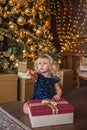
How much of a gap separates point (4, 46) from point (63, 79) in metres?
1.02

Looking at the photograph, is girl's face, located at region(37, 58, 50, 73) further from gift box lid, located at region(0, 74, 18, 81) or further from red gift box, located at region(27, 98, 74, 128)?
gift box lid, located at region(0, 74, 18, 81)

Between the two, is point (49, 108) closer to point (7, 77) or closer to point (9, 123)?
point (9, 123)

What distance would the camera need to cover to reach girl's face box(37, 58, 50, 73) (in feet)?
6.76

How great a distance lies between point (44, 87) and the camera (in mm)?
2049

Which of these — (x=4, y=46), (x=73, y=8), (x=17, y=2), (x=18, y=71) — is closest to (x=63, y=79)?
(x=18, y=71)

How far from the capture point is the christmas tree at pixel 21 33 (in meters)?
3.44

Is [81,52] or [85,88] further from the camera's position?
[81,52]

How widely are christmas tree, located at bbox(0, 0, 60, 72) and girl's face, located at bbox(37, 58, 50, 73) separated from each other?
4.26ft

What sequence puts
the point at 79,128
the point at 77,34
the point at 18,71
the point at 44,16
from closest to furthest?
1. the point at 79,128
2. the point at 18,71
3. the point at 44,16
4. the point at 77,34

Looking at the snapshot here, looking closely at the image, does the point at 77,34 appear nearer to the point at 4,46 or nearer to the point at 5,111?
the point at 4,46

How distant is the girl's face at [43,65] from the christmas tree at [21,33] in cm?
130

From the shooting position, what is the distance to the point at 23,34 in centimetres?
356

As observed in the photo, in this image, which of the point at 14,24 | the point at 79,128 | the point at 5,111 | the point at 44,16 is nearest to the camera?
the point at 79,128

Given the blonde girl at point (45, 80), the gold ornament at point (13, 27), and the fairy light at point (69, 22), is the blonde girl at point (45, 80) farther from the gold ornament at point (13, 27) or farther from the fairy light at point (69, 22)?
the fairy light at point (69, 22)
